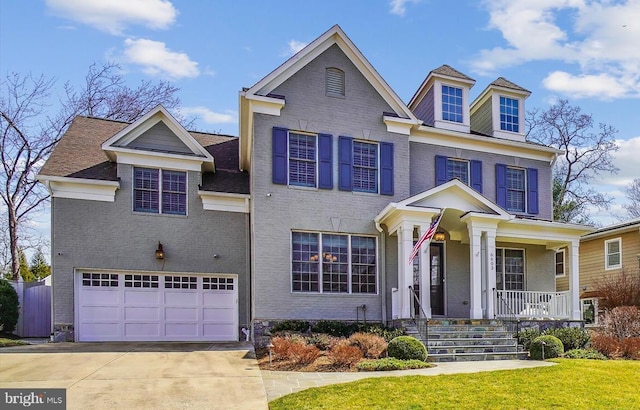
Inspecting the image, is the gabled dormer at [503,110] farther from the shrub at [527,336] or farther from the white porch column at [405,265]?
the shrub at [527,336]

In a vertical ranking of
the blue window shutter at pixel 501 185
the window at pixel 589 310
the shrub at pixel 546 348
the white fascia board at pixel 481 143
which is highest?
the white fascia board at pixel 481 143

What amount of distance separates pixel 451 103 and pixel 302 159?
5794mm

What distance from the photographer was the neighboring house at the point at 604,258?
2128cm

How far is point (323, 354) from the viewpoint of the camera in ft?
38.5

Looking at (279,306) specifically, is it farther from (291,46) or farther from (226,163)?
(291,46)

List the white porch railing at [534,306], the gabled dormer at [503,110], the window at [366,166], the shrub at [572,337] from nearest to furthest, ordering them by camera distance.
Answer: the shrub at [572,337] → the white porch railing at [534,306] → the window at [366,166] → the gabled dormer at [503,110]

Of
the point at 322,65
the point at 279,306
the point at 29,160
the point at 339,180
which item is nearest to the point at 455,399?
the point at 279,306

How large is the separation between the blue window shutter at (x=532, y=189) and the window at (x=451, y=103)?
124 inches

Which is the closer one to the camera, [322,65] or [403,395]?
[403,395]

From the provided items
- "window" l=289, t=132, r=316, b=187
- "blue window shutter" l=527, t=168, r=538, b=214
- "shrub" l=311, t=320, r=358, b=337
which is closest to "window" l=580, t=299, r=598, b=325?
"blue window shutter" l=527, t=168, r=538, b=214

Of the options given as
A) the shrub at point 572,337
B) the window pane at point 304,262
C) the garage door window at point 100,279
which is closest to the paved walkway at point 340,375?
the shrub at point 572,337

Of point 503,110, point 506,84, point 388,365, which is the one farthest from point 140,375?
point 506,84

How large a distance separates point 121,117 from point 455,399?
24.8m

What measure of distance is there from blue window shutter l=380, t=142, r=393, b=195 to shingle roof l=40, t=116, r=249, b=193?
4.22 metres
